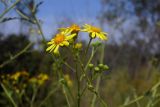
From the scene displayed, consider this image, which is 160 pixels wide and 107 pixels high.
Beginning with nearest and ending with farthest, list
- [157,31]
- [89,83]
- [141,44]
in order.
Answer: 1. [89,83]
2. [157,31]
3. [141,44]

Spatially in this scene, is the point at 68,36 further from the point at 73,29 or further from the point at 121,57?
the point at 121,57

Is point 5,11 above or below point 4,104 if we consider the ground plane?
above

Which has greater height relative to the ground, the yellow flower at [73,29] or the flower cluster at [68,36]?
the yellow flower at [73,29]

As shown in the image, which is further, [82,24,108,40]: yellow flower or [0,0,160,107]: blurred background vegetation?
[0,0,160,107]: blurred background vegetation

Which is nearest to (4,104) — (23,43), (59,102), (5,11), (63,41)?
(59,102)

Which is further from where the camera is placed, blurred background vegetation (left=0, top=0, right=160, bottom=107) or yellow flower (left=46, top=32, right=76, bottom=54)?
blurred background vegetation (left=0, top=0, right=160, bottom=107)

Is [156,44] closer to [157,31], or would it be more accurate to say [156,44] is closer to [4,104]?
[157,31]

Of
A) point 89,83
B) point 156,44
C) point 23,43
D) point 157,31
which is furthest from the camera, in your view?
point 156,44

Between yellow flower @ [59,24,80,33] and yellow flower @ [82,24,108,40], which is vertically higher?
yellow flower @ [59,24,80,33]

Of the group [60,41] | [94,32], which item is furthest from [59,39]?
[94,32]
